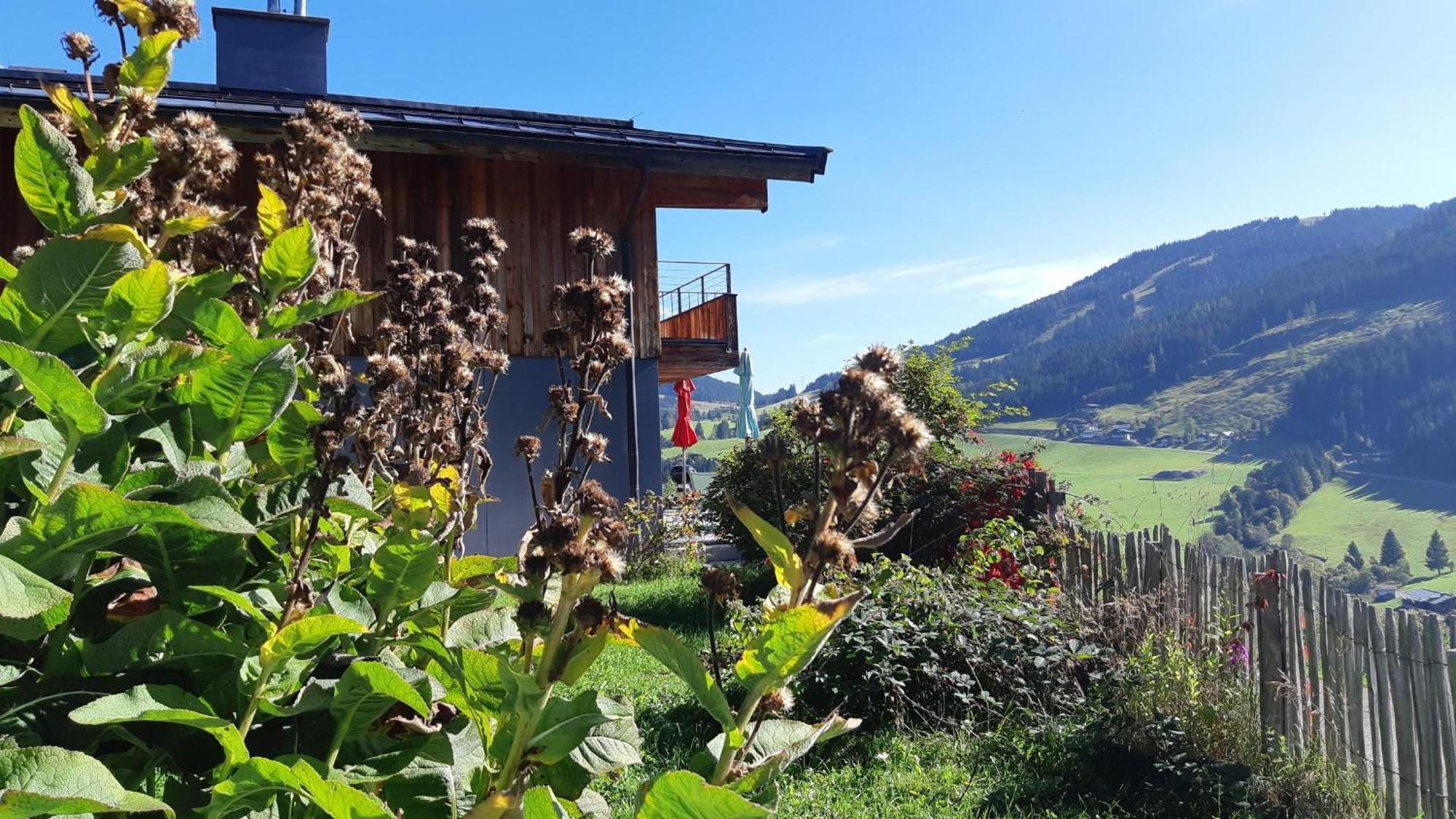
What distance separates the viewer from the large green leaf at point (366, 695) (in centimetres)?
Answer: 78

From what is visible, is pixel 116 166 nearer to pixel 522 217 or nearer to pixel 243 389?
pixel 243 389

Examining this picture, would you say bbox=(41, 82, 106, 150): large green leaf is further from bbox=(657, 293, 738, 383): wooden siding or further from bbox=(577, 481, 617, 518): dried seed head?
bbox=(657, 293, 738, 383): wooden siding

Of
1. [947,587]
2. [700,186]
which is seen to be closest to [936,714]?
[947,587]

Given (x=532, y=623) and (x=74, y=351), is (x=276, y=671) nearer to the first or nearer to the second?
(x=532, y=623)

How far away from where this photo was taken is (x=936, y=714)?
17.6 ft

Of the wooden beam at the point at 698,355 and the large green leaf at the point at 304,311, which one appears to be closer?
the large green leaf at the point at 304,311

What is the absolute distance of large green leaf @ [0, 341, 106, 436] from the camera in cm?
71

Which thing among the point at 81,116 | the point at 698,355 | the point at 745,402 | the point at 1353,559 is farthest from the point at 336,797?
the point at 1353,559

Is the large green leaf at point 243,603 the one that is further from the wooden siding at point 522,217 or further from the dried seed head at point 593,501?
the wooden siding at point 522,217

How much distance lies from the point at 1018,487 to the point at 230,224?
8403mm

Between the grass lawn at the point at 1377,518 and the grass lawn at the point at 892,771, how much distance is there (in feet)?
→ 190

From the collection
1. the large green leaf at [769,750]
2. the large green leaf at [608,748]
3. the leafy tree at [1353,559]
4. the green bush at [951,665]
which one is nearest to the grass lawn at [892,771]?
the green bush at [951,665]

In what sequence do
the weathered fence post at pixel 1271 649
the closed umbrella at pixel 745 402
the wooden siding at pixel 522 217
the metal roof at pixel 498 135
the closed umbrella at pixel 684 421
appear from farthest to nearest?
the closed umbrella at pixel 745 402 < the closed umbrella at pixel 684 421 < the wooden siding at pixel 522 217 < the metal roof at pixel 498 135 < the weathered fence post at pixel 1271 649

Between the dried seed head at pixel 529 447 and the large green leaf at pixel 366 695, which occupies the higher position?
the dried seed head at pixel 529 447
